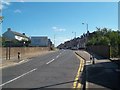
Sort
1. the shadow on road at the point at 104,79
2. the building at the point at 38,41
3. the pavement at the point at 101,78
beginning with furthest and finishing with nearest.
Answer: the building at the point at 38,41 → the shadow on road at the point at 104,79 → the pavement at the point at 101,78

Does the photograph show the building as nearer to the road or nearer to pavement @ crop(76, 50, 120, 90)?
the road

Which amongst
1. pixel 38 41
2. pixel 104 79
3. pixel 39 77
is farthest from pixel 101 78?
pixel 38 41

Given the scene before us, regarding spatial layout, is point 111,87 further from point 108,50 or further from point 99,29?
point 99,29

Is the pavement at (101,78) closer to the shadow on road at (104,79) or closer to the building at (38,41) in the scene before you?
the shadow on road at (104,79)

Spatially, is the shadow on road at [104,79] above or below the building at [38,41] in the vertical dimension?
Answer: below

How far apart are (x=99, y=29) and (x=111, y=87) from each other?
80597 mm

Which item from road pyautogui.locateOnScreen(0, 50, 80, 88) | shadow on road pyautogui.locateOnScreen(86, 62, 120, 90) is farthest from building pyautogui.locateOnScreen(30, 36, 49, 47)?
shadow on road pyautogui.locateOnScreen(86, 62, 120, 90)

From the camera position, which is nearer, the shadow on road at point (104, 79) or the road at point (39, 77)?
the shadow on road at point (104, 79)

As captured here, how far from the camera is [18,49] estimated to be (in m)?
56.3

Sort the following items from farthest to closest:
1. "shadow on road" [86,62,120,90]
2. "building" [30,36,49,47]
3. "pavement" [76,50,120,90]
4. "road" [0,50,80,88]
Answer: "building" [30,36,49,47] < "road" [0,50,80,88] < "shadow on road" [86,62,120,90] < "pavement" [76,50,120,90]

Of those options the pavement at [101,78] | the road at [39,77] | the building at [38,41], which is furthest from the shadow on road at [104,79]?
the building at [38,41]

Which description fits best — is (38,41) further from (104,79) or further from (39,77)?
(104,79)

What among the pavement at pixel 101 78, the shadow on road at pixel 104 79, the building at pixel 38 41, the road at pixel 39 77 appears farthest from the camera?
the building at pixel 38 41

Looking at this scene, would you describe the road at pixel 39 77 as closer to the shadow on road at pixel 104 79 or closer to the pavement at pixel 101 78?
the pavement at pixel 101 78
